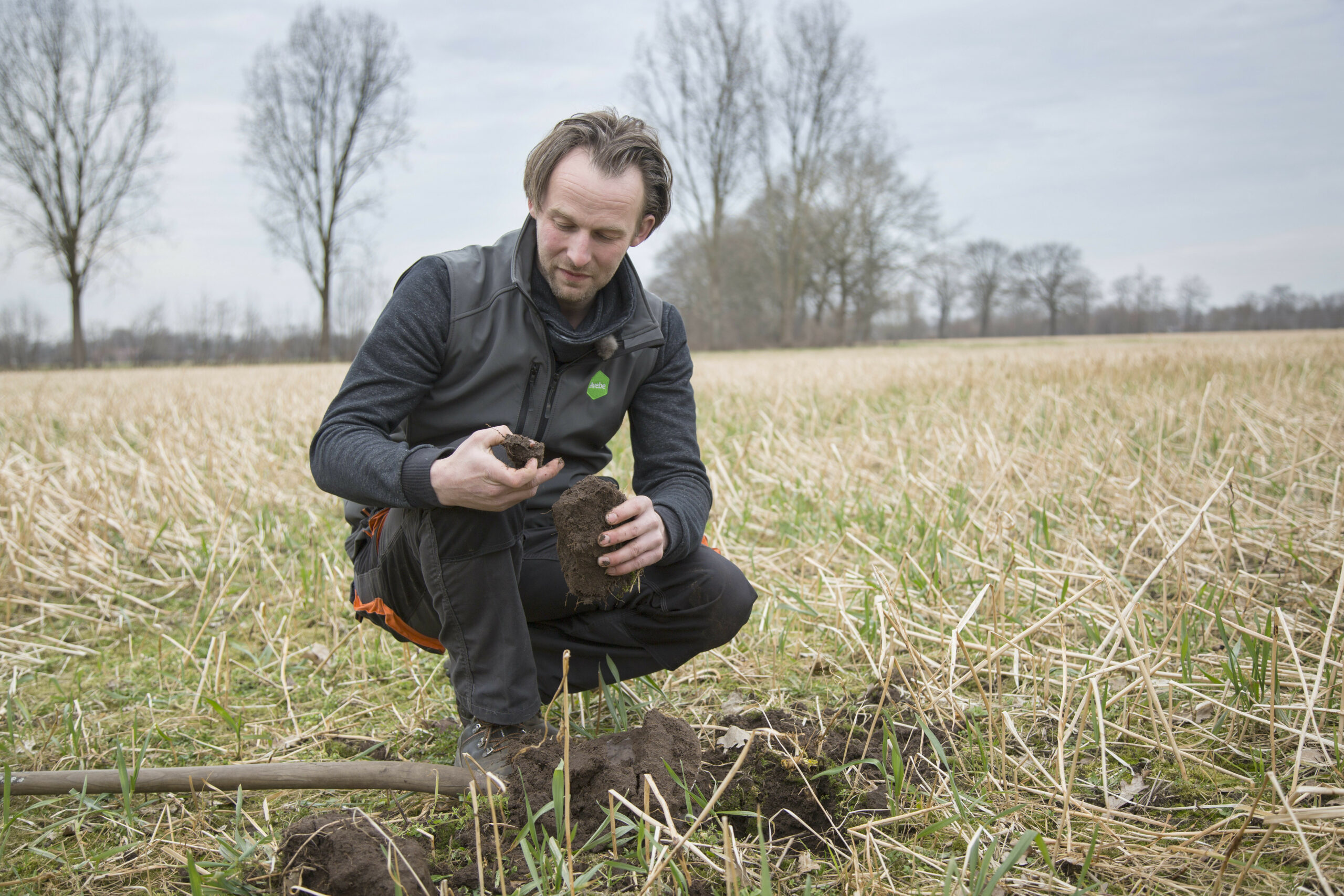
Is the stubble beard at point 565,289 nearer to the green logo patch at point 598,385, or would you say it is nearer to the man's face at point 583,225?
the man's face at point 583,225

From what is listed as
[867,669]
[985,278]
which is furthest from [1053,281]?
[867,669]

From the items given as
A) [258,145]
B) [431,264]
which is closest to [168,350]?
[258,145]

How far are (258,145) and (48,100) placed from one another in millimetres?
5744

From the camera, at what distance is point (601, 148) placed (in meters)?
1.96

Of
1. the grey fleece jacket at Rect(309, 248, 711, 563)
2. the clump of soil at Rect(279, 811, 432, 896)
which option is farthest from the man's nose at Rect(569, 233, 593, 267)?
the clump of soil at Rect(279, 811, 432, 896)

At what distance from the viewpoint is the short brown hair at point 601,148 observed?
6.42 ft

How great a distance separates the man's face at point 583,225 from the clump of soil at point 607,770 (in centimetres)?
107

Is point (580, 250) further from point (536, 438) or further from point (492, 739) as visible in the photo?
point (492, 739)

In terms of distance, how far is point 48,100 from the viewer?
2384 centimetres

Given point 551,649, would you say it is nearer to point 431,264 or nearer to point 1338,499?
point 431,264

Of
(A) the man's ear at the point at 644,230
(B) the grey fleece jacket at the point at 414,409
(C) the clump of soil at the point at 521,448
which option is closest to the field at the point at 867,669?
(B) the grey fleece jacket at the point at 414,409

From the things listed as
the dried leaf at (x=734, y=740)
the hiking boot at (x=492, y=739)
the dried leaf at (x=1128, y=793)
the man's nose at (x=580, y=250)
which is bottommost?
the dried leaf at (x=1128, y=793)

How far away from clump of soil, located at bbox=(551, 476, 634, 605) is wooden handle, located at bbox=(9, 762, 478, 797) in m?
0.47

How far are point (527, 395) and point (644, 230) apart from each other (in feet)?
1.97
